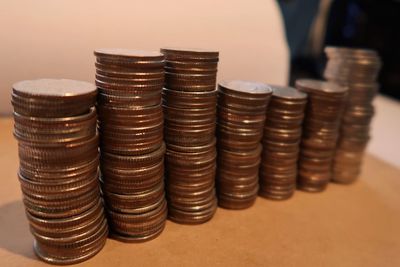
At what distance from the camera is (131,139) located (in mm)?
1114

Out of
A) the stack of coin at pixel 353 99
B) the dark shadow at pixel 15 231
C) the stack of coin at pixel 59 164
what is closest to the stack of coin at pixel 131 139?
the stack of coin at pixel 59 164

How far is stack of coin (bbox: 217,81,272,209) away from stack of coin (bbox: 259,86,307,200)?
0.10 meters

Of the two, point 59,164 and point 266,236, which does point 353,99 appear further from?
point 59,164

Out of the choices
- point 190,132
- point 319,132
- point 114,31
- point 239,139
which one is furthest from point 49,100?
point 319,132

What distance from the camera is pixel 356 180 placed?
6.59 feet

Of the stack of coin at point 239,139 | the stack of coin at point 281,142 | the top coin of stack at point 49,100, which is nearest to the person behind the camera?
the top coin of stack at point 49,100

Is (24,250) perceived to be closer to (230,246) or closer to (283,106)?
(230,246)

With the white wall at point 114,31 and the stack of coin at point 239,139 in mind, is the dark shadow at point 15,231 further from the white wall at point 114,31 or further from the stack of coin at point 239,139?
the white wall at point 114,31

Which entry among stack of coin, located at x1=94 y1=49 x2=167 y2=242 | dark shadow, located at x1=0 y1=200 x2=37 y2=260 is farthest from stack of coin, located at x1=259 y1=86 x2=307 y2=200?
dark shadow, located at x1=0 y1=200 x2=37 y2=260

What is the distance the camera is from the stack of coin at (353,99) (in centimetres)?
179

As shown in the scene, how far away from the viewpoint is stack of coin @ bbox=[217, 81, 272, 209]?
1.38m

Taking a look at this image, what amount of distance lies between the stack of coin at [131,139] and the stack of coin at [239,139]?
0.33 metres

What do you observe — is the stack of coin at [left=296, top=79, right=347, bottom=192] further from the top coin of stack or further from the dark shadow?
the dark shadow

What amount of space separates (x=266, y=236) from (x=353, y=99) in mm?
952
